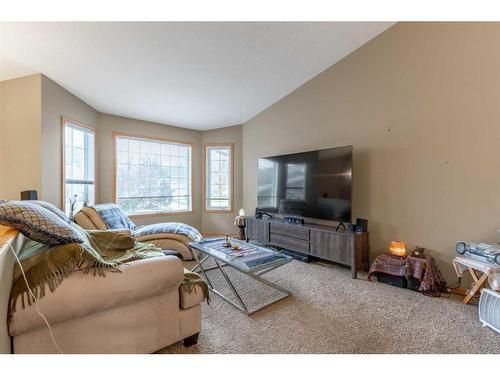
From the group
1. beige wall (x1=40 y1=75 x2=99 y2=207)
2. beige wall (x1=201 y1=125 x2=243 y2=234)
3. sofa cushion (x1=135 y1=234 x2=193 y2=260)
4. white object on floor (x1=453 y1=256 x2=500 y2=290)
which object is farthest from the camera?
beige wall (x1=201 y1=125 x2=243 y2=234)

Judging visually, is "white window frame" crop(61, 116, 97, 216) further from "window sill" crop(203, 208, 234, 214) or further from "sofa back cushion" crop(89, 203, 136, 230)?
"window sill" crop(203, 208, 234, 214)

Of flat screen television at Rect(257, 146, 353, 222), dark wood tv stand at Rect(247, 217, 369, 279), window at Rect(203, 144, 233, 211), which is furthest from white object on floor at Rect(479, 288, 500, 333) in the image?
window at Rect(203, 144, 233, 211)

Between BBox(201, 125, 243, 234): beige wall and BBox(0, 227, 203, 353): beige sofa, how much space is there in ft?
11.5

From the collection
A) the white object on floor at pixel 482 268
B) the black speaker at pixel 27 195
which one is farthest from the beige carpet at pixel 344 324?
the black speaker at pixel 27 195

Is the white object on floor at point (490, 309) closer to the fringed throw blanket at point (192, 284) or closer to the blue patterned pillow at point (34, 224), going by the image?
the fringed throw blanket at point (192, 284)

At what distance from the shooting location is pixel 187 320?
150 cm

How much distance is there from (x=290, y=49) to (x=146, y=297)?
2.91 meters

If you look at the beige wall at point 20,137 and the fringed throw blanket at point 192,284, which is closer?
the fringed throw blanket at point 192,284

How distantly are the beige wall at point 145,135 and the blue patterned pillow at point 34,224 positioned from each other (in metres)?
3.18

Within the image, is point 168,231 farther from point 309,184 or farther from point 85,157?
point 309,184

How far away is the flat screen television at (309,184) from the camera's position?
2918mm

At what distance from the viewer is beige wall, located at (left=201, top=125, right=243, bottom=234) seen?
5027mm
